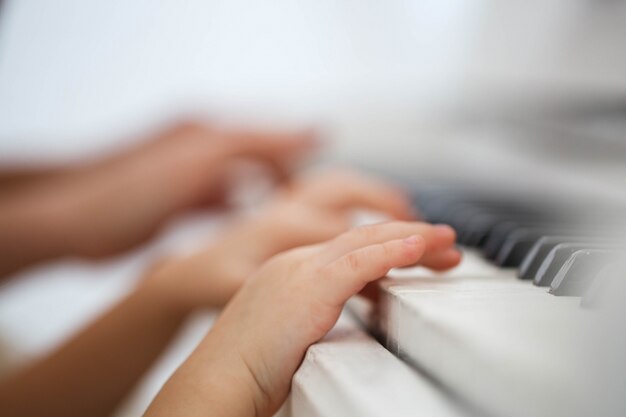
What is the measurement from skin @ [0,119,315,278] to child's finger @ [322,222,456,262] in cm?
68

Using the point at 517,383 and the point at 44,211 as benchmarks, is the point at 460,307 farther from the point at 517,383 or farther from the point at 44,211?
the point at 44,211

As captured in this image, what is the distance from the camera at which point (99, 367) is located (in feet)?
2.14

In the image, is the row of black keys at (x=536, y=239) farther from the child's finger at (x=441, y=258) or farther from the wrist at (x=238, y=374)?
the wrist at (x=238, y=374)

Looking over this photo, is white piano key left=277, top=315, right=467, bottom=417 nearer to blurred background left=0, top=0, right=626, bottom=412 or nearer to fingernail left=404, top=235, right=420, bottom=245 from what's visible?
fingernail left=404, top=235, right=420, bottom=245

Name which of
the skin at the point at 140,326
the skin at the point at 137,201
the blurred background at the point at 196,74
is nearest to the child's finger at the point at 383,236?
the skin at the point at 140,326

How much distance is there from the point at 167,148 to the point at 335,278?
3.25ft

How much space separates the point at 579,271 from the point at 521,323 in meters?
0.08

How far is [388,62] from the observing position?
184 centimetres

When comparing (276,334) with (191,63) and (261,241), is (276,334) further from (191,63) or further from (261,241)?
(191,63)

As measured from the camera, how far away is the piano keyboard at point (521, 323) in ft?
0.80

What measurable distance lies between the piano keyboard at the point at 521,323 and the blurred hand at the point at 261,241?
0.59ft

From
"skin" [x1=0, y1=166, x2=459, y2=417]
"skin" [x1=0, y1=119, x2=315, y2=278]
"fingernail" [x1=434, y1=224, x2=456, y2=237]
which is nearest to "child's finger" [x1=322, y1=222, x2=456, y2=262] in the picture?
"fingernail" [x1=434, y1=224, x2=456, y2=237]

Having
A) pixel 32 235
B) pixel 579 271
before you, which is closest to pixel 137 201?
pixel 32 235

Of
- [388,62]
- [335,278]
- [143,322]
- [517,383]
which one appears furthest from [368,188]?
[388,62]
